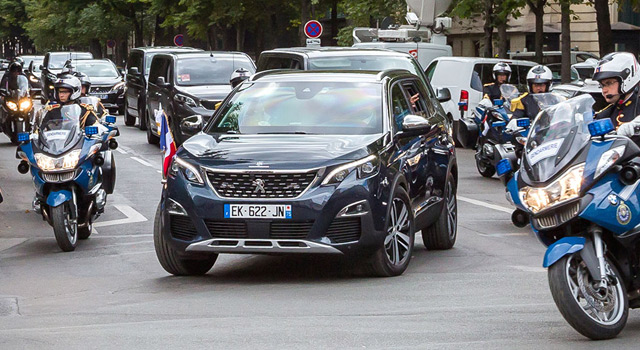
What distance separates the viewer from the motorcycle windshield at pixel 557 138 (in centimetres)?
715

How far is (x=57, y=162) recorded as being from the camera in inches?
497

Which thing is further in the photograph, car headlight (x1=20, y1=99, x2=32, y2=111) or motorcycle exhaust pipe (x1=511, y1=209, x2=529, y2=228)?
car headlight (x1=20, y1=99, x2=32, y2=111)

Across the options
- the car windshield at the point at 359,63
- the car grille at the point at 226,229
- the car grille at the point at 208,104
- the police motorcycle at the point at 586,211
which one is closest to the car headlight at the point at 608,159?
the police motorcycle at the point at 586,211

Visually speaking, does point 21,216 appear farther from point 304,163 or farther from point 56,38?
point 56,38

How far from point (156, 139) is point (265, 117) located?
54.1ft

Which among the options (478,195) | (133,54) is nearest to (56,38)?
(133,54)

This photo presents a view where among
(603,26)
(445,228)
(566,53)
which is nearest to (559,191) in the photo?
(445,228)

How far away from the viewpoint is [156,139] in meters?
26.9

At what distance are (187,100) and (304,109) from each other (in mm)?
13152

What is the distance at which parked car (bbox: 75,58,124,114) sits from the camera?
38781 mm

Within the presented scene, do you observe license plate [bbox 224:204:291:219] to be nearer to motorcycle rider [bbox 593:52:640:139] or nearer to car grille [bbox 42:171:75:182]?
motorcycle rider [bbox 593:52:640:139]

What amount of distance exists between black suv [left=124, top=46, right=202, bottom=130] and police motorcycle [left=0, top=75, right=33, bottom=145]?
3815mm

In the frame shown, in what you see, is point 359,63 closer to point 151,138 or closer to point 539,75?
point 539,75

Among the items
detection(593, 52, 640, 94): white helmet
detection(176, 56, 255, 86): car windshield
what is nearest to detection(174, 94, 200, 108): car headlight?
detection(176, 56, 255, 86): car windshield
